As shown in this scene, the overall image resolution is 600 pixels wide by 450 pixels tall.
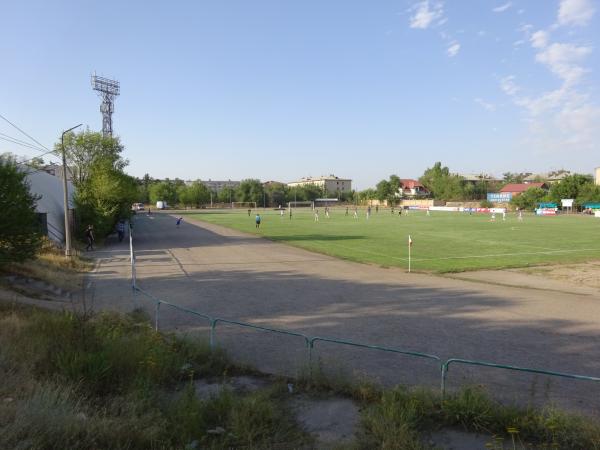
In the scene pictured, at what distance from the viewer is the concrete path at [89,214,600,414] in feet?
25.4

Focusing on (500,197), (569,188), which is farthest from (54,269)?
(500,197)

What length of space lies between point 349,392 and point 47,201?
31185mm

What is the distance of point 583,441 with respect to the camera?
4.72m

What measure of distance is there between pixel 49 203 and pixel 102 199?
414 centimetres

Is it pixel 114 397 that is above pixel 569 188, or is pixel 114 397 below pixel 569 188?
below

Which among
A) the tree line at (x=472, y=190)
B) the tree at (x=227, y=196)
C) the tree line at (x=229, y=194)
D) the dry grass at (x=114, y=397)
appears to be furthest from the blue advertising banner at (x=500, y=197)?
the dry grass at (x=114, y=397)

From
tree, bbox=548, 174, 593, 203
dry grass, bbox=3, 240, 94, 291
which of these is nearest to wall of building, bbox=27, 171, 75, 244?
dry grass, bbox=3, 240, 94, 291

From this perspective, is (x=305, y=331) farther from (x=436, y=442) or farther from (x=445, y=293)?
(x=445, y=293)

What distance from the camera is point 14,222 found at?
50.1 feet

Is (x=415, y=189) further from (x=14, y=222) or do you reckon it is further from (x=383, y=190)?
(x=14, y=222)

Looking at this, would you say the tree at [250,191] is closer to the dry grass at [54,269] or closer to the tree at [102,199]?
the tree at [102,199]

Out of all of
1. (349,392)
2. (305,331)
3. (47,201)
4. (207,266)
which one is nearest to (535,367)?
(349,392)

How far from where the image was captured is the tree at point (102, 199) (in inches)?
1334

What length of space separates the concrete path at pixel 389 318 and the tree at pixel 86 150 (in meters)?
27.8
